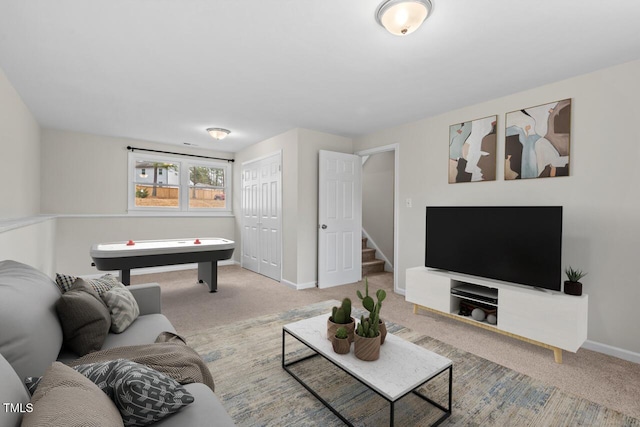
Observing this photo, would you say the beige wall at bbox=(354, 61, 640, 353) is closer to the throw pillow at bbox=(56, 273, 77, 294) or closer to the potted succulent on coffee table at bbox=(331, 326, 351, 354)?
the potted succulent on coffee table at bbox=(331, 326, 351, 354)

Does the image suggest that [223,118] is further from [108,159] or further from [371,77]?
[108,159]

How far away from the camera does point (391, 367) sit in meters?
1.54

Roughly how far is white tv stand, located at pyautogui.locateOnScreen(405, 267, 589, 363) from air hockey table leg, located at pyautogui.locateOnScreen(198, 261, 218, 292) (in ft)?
9.05

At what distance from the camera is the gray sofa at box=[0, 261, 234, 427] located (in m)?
0.73

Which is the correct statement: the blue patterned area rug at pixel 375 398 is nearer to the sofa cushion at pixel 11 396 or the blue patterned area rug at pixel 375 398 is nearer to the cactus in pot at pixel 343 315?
the cactus in pot at pixel 343 315

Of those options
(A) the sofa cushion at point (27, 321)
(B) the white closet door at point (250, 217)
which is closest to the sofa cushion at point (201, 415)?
(A) the sofa cushion at point (27, 321)

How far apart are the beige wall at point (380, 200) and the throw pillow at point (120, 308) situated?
4538mm

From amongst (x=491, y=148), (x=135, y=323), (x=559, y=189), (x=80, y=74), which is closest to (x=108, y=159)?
(x=80, y=74)

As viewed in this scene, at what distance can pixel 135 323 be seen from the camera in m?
1.81

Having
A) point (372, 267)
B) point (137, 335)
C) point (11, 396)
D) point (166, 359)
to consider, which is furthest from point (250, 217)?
→ point (11, 396)

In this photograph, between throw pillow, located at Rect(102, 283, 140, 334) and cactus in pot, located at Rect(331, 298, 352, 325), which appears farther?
cactus in pot, located at Rect(331, 298, 352, 325)

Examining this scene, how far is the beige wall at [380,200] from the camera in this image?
570 cm

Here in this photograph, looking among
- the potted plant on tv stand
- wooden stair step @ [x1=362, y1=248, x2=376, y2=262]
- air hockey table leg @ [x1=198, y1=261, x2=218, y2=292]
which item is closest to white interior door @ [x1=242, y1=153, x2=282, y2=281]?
air hockey table leg @ [x1=198, y1=261, x2=218, y2=292]

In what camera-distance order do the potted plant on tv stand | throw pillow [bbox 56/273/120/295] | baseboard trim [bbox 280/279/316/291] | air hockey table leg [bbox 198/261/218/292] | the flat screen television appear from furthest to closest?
baseboard trim [bbox 280/279/316/291] → air hockey table leg [bbox 198/261/218/292] → the flat screen television → the potted plant on tv stand → throw pillow [bbox 56/273/120/295]
